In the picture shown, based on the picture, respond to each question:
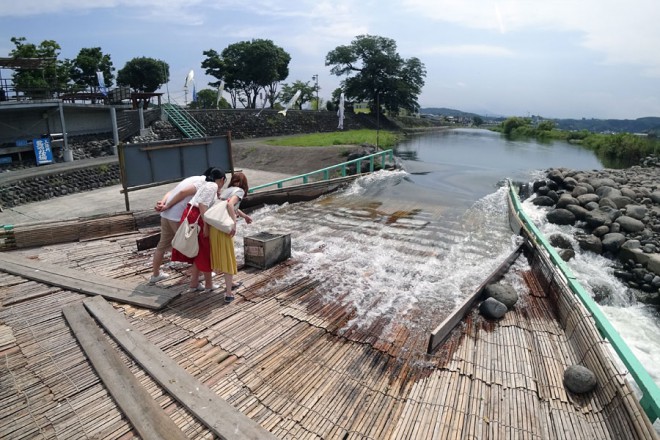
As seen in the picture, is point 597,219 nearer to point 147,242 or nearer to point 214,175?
point 214,175

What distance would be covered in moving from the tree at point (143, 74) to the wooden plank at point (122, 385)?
4576 centimetres

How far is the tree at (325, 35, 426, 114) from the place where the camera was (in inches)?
2473

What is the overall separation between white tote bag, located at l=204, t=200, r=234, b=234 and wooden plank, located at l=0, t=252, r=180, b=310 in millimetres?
1300

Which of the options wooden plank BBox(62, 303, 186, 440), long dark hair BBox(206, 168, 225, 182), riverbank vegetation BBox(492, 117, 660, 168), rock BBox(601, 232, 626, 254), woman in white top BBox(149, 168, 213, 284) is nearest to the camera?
wooden plank BBox(62, 303, 186, 440)

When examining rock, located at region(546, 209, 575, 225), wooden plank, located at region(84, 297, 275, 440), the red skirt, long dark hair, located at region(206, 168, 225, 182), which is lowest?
rock, located at region(546, 209, 575, 225)

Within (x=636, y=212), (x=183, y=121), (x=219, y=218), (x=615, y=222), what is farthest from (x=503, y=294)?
(x=183, y=121)

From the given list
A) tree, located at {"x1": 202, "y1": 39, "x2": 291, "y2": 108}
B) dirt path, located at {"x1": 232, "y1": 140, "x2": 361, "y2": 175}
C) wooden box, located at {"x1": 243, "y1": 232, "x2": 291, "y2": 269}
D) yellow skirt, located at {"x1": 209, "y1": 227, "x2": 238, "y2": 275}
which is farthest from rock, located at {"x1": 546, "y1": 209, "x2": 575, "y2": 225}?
tree, located at {"x1": 202, "y1": 39, "x2": 291, "y2": 108}

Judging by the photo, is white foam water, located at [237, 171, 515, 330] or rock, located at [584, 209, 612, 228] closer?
white foam water, located at [237, 171, 515, 330]

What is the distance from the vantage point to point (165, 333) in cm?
435

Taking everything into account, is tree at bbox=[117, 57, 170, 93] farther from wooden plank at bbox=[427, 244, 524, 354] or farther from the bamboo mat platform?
wooden plank at bbox=[427, 244, 524, 354]

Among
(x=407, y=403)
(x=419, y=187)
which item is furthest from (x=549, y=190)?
(x=407, y=403)

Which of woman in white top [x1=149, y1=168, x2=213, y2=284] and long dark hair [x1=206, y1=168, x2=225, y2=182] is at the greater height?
long dark hair [x1=206, y1=168, x2=225, y2=182]

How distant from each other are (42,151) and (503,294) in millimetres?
24083

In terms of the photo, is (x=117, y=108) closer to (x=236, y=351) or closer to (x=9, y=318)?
(x=9, y=318)
